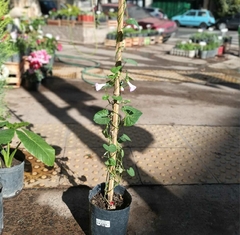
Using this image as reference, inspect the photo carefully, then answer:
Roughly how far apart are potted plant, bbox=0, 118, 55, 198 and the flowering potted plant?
3820mm

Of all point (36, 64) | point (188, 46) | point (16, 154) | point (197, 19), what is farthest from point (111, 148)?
point (197, 19)

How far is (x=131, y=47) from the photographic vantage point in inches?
595

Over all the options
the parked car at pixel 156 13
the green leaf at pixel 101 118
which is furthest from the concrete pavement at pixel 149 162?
the parked car at pixel 156 13

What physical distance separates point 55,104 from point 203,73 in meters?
5.47

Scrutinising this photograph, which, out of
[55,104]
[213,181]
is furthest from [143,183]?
[55,104]

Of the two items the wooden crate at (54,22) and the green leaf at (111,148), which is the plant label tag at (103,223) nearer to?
the green leaf at (111,148)

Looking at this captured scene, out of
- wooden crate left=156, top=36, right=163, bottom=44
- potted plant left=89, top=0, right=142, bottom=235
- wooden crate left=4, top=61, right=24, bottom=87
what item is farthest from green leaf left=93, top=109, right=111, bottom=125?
wooden crate left=156, top=36, right=163, bottom=44

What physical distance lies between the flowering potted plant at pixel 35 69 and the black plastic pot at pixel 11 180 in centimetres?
403

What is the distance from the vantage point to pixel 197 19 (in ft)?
95.3

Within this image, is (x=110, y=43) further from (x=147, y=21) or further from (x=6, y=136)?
(x=6, y=136)

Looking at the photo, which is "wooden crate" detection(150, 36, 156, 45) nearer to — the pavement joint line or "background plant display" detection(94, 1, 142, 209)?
the pavement joint line

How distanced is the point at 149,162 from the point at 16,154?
166 centimetres

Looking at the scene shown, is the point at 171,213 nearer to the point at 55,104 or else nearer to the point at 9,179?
the point at 9,179

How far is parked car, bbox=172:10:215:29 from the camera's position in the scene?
1134 inches
